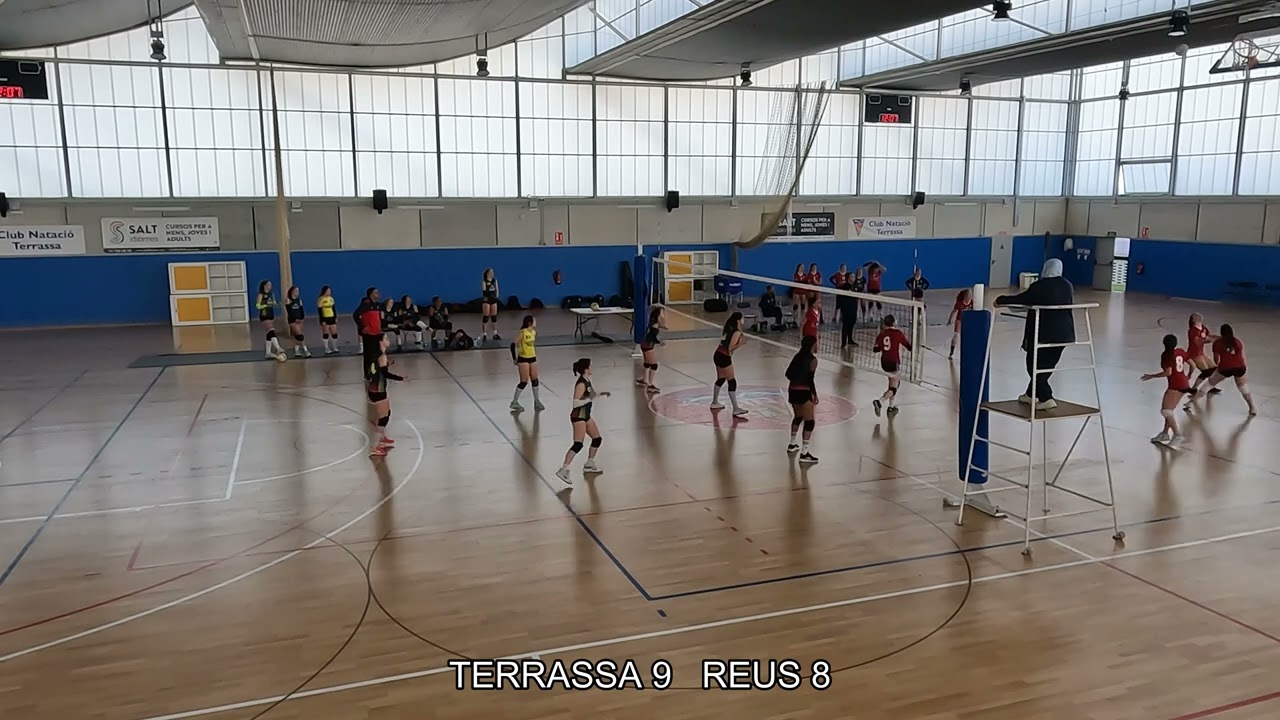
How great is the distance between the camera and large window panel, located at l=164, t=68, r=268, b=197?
27.4 metres

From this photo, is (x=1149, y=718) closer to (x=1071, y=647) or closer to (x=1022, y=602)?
(x=1071, y=647)

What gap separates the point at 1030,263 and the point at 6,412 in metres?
38.0

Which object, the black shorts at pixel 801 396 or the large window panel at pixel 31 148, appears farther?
the large window panel at pixel 31 148

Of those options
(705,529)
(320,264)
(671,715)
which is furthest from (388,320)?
(671,715)

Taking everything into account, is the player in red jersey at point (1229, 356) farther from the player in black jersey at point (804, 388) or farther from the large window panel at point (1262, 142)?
the large window panel at point (1262, 142)

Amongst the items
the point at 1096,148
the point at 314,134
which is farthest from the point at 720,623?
the point at 1096,148

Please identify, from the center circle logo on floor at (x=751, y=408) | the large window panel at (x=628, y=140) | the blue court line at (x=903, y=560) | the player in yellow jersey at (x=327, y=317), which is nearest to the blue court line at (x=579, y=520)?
the blue court line at (x=903, y=560)

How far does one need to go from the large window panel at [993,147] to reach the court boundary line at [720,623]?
30991mm

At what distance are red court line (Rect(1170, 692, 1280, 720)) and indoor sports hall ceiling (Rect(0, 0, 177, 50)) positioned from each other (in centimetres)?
2540

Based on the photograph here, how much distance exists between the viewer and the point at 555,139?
104 ft

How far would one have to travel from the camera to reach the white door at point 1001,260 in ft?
127

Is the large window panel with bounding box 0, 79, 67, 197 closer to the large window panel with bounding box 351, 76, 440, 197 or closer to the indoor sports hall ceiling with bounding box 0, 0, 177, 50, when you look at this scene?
the indoor sports hall ceiling with bounding box 0, 0, 177, 50

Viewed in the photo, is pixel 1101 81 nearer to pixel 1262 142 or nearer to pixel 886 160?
pixel 1262 142
